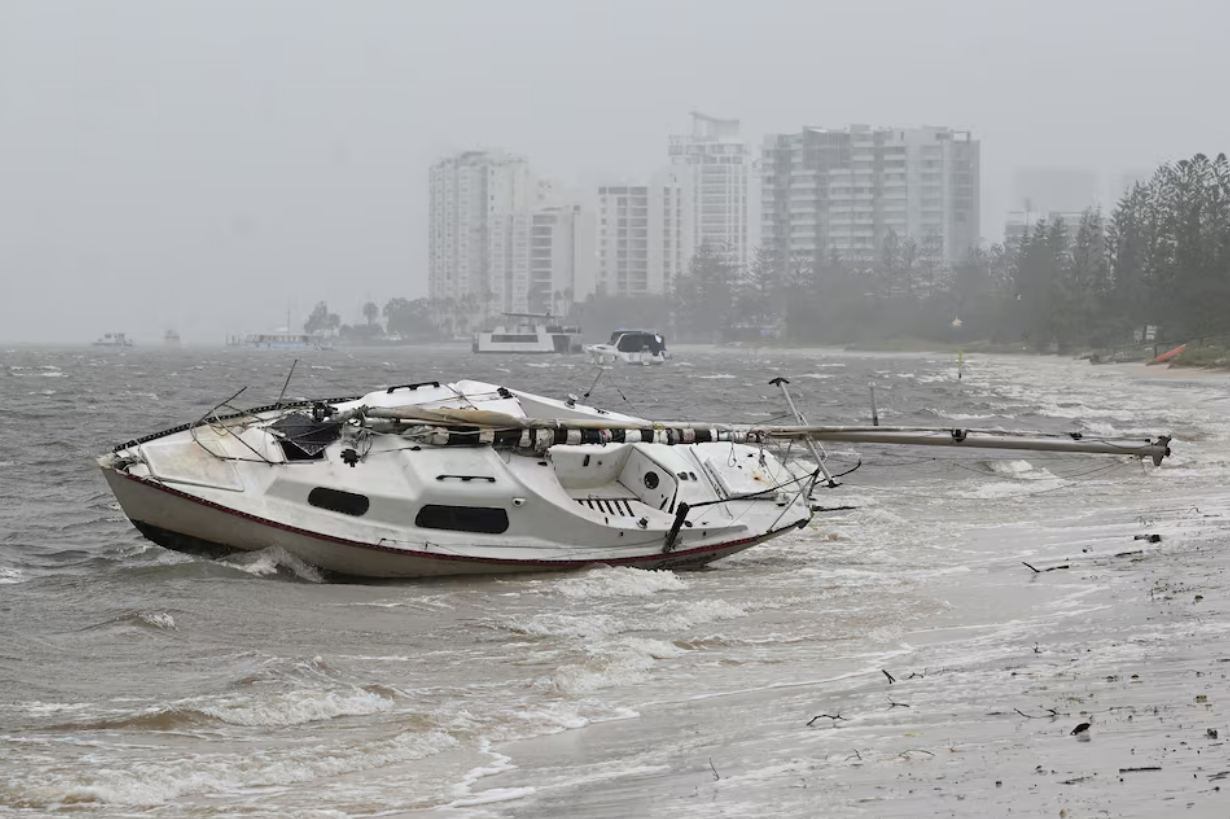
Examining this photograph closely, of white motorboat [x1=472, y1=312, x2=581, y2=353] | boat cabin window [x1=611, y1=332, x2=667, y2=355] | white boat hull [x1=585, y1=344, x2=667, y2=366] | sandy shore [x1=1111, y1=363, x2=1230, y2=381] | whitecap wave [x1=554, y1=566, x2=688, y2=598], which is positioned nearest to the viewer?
whitecap wave [x1=554, y1=566, x2=688, y2=598]

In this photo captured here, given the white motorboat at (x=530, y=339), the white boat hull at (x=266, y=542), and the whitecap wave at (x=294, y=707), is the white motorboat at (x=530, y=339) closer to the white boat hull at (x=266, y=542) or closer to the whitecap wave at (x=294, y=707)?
the white boat hull at (x=266, y=542)

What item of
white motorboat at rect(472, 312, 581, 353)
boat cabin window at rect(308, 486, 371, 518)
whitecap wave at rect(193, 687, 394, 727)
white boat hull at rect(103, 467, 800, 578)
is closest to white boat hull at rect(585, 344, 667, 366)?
white motorboat at rect(472, 312, 581, 353)

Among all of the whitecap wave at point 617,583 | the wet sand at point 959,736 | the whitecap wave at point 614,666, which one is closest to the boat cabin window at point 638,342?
the whitecap wave at point 617,583

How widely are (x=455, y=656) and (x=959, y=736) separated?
264 inches

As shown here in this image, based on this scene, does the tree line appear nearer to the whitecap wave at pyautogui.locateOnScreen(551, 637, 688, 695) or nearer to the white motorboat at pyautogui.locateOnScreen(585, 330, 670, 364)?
the white motorboat at pyautogui.locateOnScreen(585, 330, 670, 364)

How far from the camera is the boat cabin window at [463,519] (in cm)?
2066

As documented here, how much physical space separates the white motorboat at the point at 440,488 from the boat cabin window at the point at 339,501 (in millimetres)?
20

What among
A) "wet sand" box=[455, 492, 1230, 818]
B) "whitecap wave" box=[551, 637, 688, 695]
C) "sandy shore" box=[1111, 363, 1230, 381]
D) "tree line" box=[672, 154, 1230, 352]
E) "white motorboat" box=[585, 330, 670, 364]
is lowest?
"whitecap wave" box=[551, 637, 688, 695]

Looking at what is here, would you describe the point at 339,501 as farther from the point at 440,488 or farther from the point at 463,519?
the point at 463,519

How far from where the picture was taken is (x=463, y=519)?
68.5 feet

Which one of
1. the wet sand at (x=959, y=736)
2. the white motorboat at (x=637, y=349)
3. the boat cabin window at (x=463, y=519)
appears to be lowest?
the wet sand at (x=959, y=736)

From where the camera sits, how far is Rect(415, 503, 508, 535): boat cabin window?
67.8 feet

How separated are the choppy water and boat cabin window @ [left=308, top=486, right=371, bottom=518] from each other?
41.4 inches

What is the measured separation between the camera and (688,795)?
33.0ft
